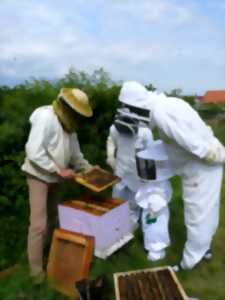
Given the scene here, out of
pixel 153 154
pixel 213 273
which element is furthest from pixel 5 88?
pixel 213 273

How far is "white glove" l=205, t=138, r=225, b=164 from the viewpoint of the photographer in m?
3.72

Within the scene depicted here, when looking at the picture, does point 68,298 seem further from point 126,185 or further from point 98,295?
point 126,185

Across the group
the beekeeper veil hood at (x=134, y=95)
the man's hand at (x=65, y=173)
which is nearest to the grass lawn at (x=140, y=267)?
the man's hand at (x=65, y=173)

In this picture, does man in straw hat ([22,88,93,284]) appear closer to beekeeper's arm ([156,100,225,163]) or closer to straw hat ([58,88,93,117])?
straw hat ([58,88,93,117])

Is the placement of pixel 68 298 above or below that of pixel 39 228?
below

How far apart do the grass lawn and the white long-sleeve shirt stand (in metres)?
1.00

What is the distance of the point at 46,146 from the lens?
3.72 meters

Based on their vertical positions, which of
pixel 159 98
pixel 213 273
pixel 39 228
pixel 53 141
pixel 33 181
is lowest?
pixel 213 273

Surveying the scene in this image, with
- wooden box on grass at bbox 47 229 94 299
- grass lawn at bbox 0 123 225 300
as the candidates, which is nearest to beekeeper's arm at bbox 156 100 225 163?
wooden box on grass at bbox 47 229 94 299

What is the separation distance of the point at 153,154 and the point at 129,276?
122 cm

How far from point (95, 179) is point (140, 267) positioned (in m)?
1.13

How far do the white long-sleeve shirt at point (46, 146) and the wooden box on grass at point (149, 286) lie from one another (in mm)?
1146

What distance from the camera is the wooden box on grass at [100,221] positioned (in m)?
3.79

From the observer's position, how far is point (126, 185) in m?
5.11
